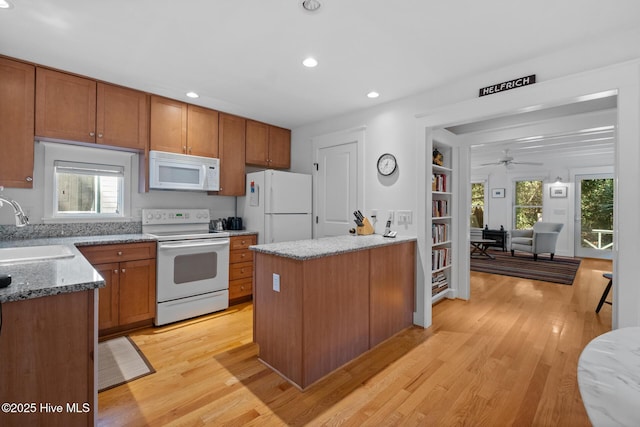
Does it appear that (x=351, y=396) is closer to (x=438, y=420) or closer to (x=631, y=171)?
(x=438, y=420)

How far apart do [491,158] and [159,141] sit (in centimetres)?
722

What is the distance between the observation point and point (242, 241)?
3.75m

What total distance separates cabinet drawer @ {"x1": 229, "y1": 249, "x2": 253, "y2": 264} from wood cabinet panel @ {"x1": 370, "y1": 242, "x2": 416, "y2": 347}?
1.79m

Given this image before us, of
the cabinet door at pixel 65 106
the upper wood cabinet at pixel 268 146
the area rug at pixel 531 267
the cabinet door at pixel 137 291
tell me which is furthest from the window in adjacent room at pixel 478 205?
the cabinet door at pixel 65 106

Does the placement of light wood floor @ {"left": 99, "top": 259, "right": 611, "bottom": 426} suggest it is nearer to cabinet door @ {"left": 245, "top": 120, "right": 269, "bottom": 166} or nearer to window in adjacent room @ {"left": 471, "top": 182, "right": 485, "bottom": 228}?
cabinet door @ {"left": 245, "top": 120, "right": 269, "bottom": 166}

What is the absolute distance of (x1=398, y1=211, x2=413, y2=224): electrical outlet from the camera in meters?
3.22

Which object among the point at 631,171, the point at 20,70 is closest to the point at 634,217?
the point at 631,171

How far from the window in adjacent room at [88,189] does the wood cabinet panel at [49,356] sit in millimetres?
2408

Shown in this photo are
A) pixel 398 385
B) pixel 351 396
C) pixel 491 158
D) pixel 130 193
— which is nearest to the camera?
pixel 351 396

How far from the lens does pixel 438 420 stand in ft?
5.82

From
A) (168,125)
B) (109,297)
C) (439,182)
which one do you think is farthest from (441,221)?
(109,297)

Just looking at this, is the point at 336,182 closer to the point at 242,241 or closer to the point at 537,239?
the point at 242,241

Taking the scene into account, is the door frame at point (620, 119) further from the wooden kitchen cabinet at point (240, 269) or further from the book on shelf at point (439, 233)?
the wooden kitchen cabinet at point (240, 269)

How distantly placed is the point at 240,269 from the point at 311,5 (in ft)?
9.38
